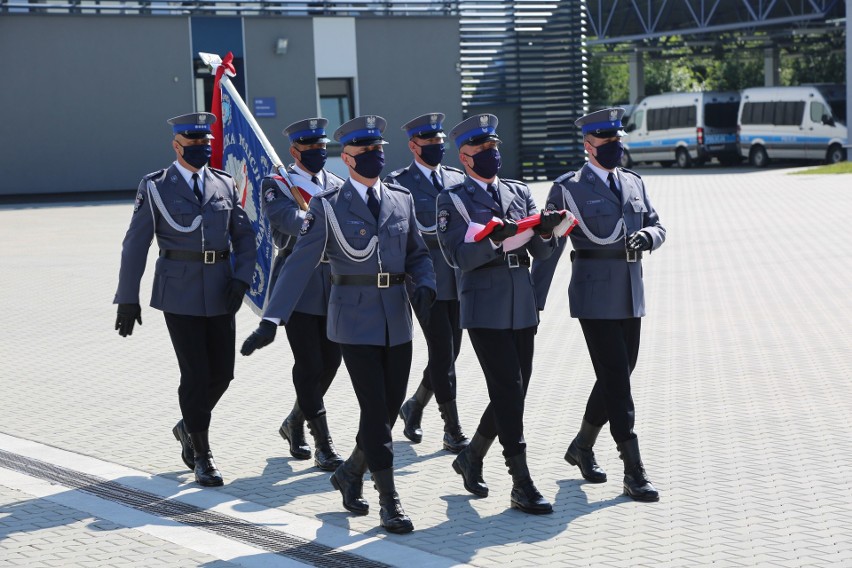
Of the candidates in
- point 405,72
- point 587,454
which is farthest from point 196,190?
point 405,72

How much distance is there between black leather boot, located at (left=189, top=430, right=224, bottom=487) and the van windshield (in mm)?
34878

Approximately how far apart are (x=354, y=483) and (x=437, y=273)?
5.36ft

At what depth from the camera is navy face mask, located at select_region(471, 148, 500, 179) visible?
628 centimetres

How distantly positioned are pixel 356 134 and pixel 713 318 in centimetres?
650

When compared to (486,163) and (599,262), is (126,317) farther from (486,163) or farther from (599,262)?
(599,262)

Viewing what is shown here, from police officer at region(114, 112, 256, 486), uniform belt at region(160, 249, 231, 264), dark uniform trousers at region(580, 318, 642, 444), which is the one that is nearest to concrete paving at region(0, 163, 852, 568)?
dark uniform trousers at region(580, 318, 642, 444)

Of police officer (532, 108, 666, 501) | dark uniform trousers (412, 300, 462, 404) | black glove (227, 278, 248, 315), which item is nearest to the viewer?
police officer (532, 108, 666, 501)

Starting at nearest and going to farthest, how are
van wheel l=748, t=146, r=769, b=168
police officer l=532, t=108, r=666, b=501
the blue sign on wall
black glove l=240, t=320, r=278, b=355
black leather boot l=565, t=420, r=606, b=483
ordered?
black glove l=240, t=320, r=278, b=355 → police officer l=532, t=108, r=666, b=501 → black leather boot l=565, t=420, r=606, b=483 → the blue sign on wall → van wheel l=748, t=146, r=769, b=168

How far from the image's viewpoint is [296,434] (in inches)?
298

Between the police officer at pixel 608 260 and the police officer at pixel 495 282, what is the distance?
268mm

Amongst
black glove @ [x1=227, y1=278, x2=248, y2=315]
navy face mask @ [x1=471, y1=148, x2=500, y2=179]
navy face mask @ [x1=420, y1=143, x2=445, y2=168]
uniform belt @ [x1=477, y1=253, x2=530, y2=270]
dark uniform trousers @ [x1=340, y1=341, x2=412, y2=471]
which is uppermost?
navy face mask @ [x1=420, y1=143, x2=445, y2=168]

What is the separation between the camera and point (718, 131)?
132 feet

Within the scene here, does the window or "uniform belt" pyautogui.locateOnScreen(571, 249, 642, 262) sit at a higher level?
the window

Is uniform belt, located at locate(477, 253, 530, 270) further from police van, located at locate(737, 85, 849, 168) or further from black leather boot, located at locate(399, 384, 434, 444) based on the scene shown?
police van, located at locate(737, 85, 849, 168)
